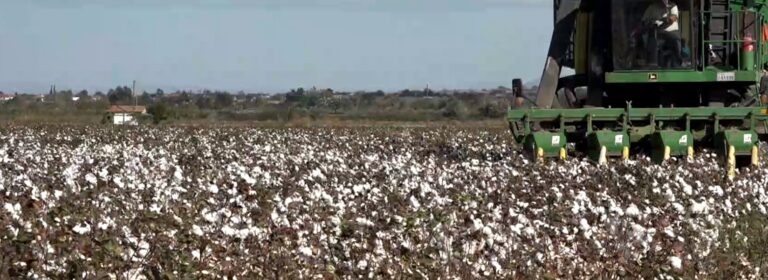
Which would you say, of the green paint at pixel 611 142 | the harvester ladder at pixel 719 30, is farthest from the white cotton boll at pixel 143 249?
the harvester ladder at pixel 719 30

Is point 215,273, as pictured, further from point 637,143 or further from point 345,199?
point 637,143

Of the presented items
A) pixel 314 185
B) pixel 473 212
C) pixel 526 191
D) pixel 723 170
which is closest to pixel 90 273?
pixel 473 212

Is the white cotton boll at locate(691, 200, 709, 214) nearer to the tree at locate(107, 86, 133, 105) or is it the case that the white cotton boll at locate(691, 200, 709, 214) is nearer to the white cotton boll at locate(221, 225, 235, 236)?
the white cotton boll at locate(221, 225, 235, 236)

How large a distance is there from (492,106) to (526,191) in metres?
61.7

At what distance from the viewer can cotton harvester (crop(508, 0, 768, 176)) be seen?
18469 mm

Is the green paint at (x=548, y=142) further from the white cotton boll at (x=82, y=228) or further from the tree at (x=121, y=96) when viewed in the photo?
the tree at (x=121, y=96)

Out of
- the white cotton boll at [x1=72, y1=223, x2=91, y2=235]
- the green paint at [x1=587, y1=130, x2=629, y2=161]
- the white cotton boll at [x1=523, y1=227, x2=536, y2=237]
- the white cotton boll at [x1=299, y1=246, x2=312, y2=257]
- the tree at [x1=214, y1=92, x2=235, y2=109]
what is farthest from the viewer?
the tree at [x1=214, y1=92, x2=235, y2=109]

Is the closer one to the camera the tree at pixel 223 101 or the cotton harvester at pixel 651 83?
the cotton harvester at pixel 651 83

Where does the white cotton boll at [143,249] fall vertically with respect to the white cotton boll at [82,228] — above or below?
below

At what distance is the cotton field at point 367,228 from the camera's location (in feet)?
22.8

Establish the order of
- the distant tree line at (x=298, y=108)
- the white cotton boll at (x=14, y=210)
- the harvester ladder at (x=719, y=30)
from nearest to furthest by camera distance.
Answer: the white cotton boll at (x=14, y=210) < the harvester ladder at (x=719, y=30) < the distant tree line at (x=298, y=108)

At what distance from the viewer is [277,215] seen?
8.14 m

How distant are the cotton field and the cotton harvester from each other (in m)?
5.91

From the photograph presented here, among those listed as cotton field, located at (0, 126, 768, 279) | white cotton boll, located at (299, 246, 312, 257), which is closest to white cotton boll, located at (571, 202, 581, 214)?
cotton field, located at (0, 126, 768, 279)
